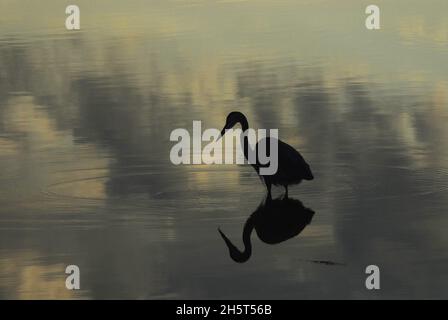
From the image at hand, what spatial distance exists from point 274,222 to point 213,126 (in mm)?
2478

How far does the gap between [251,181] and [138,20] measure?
5185 mm

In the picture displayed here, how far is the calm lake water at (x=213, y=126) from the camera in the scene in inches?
326

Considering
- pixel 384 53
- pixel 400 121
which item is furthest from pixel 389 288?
pixel 384 53

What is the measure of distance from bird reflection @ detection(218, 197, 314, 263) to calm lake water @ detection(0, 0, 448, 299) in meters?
0.06

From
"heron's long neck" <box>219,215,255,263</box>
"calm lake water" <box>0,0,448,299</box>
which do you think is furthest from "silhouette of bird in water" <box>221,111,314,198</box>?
"heron's long neck" <box>219,215,255,263</box>

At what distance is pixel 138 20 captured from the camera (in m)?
15.0

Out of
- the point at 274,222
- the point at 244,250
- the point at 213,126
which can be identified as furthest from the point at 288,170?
the point at 213,126

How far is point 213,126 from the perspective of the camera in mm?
11453

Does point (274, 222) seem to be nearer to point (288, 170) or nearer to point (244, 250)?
point (244, 250)

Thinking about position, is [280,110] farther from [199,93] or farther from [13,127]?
[13,127]

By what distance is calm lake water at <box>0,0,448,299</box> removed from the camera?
27.1 feet

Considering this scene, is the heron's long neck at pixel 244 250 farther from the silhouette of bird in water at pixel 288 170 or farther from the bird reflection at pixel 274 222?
the silhouette of bird in water at pixel 288 170

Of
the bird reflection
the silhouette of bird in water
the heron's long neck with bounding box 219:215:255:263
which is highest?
the silhouette of bird in water

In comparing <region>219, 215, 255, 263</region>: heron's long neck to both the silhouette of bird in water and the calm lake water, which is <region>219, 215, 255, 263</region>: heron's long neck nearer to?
the calm lake water
